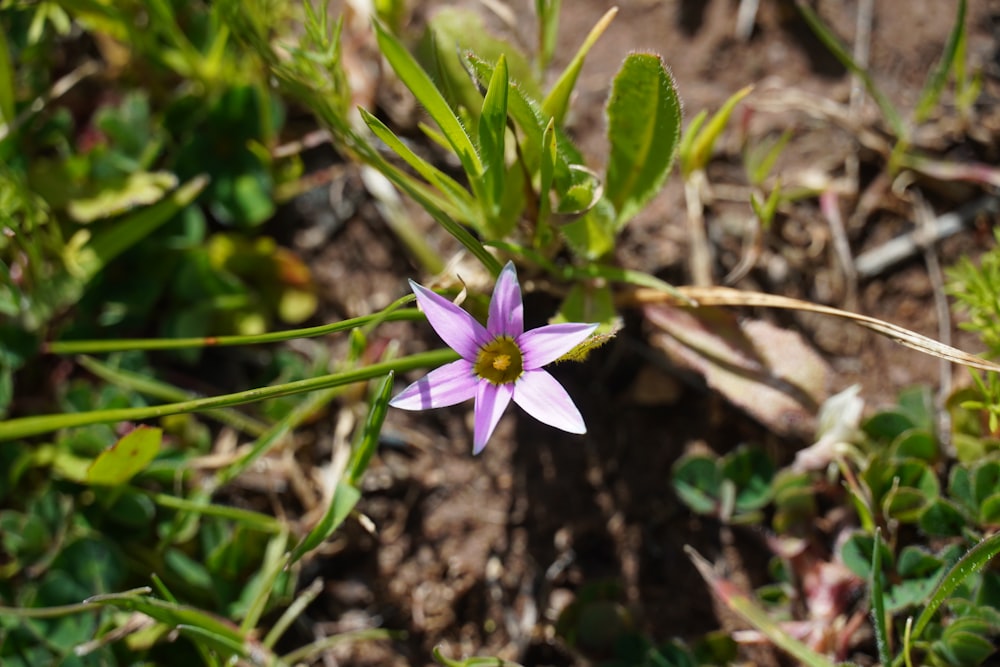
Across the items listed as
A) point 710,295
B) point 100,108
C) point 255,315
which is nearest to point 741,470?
point 710,295

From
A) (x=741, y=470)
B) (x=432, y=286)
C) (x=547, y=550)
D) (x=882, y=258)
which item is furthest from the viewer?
(x=882, y=258)

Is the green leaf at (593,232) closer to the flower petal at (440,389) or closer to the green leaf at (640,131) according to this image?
the green leaf at (640,131)

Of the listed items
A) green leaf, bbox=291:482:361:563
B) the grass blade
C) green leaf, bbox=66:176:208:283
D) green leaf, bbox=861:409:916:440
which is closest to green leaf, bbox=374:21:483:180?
green leaf, bbox=291:482:361:563

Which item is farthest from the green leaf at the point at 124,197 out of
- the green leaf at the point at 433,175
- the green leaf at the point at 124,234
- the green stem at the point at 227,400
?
the green leaf at the point at 433,175

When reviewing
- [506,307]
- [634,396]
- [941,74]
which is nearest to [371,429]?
[506,307]

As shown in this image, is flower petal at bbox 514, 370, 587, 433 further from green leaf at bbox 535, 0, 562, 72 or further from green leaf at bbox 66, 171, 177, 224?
green leaf at bbox 66, 171, 177, 224

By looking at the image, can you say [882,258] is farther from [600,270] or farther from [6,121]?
[6,121]

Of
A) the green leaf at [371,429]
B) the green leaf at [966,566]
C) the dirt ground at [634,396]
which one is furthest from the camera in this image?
the dirt ground at [634,396]
